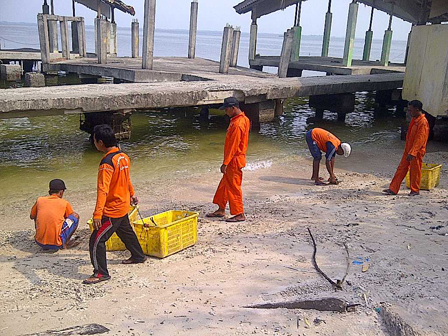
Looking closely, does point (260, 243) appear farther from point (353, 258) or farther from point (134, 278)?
point (134, 278)

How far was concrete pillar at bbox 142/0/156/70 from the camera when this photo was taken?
44.5 ft

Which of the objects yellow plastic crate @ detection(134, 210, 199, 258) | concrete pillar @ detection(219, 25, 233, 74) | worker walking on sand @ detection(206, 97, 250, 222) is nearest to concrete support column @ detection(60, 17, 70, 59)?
concrete pillar @ detection(219, 25, 233, 74)

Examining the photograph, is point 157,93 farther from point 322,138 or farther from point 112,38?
point 112,38

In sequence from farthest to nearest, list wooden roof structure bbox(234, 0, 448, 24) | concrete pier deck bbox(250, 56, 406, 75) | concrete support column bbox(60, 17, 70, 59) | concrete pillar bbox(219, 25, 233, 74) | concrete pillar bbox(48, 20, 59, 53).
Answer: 1. concrete pillar bbox(48, 20, 59, 53)
2. concrete pier deck bbox(250, 56, 406, 75)
3. concrete support column bbox(60, 17, 70, 59)
4. concrete pillar bbox(219, 25, 233, 74)
5. wooden roof structure bbox(234, 0, 448, 24)

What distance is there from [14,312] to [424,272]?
357cm

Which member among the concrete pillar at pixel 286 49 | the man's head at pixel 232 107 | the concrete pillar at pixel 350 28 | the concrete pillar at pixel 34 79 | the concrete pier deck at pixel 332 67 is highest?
the concrete pillar at pixel 350 28

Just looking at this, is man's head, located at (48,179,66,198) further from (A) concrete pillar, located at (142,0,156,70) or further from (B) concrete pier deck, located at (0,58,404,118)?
(A) concrete pillar, located at (142,0,156,70)

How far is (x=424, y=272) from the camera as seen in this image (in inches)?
172

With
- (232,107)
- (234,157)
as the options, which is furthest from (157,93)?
(234,157)

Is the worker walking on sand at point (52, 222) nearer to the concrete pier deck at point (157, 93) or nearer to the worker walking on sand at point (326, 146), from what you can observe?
the concrete pier deck at point (157, 93)

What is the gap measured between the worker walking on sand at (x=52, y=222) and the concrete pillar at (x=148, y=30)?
9303mm

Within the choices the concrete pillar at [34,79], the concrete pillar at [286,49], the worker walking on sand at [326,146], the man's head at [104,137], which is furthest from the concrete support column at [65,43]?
the man's head at [104,137]

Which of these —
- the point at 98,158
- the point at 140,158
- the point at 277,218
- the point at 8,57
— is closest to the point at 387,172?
the point at 277,218

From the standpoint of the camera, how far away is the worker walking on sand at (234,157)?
19.7 feet
